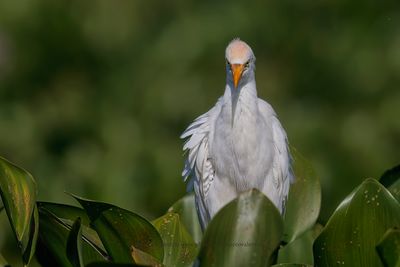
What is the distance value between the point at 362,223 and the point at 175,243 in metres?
0.46

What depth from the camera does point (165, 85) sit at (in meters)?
4.78

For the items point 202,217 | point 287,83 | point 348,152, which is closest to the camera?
point 202,217

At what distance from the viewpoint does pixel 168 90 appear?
466 cm

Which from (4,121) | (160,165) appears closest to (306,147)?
(160,165)

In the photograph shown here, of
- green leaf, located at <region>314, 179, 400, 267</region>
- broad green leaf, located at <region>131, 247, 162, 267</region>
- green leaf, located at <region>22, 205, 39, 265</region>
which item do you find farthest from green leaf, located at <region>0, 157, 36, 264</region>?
green leaf, located at <region>314, 179, 400, 267</region>

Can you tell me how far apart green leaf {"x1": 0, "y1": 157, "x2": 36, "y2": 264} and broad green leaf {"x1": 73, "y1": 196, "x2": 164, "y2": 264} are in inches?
4.7

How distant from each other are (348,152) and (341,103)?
87cm

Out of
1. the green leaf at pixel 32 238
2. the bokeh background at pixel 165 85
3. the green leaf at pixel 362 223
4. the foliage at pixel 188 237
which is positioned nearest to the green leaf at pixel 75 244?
the foliage at pixel 188 237

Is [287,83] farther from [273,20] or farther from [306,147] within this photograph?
[306,147]

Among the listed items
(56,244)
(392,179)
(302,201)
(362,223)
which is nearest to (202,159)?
(302,201)

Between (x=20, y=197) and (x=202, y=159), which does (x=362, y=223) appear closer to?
(x=20, y=197)

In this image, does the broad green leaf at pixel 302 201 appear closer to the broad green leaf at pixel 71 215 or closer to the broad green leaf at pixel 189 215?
the broad green leaf at pixel 189 215

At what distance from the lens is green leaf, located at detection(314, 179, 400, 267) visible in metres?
1.67

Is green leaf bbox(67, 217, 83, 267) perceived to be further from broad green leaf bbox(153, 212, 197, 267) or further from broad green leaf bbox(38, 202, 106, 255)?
broad green leaf bbox(153, 212, 197, 267)
